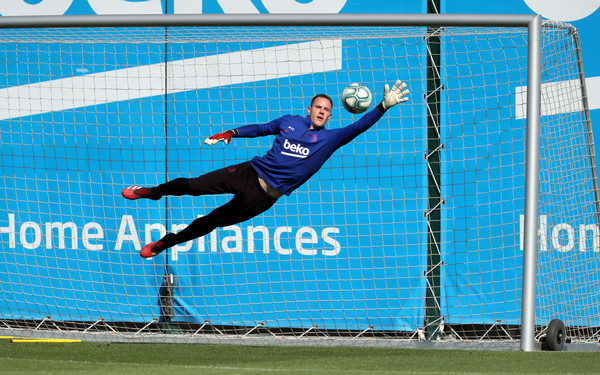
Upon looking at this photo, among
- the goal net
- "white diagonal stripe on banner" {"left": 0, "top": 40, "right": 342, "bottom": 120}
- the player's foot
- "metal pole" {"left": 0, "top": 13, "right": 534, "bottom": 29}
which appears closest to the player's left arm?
"metal pole" {"left": 0, "top": 13, "right": 534, "bottom": 29}

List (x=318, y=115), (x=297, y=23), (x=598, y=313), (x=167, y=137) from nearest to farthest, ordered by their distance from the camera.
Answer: (x=318, y=115), (x=297, y=23), (x=598, y=313), (x=167, y=137)

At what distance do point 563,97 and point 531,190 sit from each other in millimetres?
1801

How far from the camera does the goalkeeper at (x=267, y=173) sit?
674cm

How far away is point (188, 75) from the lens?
9.10 meters

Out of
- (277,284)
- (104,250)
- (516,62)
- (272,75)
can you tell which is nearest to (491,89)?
(516,62)

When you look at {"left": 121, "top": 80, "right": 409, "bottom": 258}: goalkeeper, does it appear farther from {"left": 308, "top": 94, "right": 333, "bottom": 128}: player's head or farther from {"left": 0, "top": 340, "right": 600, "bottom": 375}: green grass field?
{"left": 0, "top": 340, "right": 600, "bottom": 375}: green grass field

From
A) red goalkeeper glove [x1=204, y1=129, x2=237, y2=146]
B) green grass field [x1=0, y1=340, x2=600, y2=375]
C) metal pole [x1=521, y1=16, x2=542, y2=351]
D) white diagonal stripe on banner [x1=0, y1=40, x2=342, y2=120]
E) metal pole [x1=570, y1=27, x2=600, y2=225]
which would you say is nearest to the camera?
green grass field [x1=0, y1=340, x2=600, y2=375]

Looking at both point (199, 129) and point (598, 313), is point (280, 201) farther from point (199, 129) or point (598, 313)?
point (598, 313)

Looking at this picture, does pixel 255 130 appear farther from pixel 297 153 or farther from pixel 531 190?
pixel 531 190

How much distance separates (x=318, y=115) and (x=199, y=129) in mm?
2514

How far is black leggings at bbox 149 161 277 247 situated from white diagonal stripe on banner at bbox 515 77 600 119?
9.79ft

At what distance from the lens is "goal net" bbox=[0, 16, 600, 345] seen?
339 inches

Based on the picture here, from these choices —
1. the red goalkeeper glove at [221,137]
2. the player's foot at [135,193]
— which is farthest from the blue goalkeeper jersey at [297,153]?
the player's foot at [135,193]

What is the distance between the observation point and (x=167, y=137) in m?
8.98
